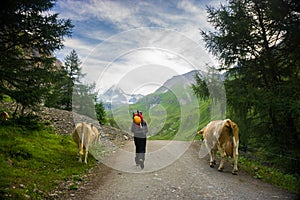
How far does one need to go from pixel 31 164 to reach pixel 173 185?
4.56m

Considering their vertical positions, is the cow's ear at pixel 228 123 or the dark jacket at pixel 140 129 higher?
the cow's ear at pixel 228 123

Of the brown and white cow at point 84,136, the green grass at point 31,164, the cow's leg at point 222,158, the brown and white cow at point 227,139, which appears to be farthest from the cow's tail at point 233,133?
the brown and white cow at point 84,136

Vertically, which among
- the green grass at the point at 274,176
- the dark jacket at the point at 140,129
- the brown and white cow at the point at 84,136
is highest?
the dark jacket at the point at 140,129

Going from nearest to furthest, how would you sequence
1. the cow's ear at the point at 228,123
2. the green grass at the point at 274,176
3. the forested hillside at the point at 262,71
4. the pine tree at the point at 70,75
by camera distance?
the green grass at the point at 274,176, the forested hillside at the point at 262,71, the cow's ear at the point at 228,123, the pine tree at the point at 70,75

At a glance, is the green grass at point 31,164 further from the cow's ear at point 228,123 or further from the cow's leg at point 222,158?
the cow's ear at point 228,123

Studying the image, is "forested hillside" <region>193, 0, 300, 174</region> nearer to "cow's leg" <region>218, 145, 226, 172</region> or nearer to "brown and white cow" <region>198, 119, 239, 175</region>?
"brown and white cow" <region>198, 119, 239, 175</region>

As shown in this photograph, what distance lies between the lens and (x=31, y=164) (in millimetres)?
7672

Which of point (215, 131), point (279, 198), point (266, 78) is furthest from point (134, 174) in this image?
point (266, 78)

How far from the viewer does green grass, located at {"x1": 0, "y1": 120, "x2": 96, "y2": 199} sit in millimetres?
5492

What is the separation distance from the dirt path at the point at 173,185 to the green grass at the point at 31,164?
2.76 ft

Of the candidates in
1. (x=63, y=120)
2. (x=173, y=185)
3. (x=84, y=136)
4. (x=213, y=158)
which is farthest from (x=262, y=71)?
(x=63, y=120)

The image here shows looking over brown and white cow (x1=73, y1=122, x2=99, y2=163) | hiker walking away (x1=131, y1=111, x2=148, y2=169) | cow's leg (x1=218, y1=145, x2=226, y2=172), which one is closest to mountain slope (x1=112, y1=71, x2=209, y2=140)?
hiker walking away (x1=131, y1=111, x2=148, y2=169)

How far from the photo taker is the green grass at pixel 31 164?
5.49 m

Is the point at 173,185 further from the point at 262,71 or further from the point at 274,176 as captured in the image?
the point at 262,71
